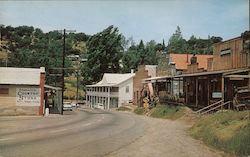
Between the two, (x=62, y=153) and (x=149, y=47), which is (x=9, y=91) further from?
(x=149, y=47)

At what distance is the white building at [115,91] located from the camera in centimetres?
7450

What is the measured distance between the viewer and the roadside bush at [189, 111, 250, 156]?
15633mm

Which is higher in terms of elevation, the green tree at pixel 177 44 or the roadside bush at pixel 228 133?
the green tree at pixel 177 44

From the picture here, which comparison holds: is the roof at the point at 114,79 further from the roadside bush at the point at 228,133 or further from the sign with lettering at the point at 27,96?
the roadside bush at the point at 228,133

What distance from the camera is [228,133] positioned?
17.8 metres

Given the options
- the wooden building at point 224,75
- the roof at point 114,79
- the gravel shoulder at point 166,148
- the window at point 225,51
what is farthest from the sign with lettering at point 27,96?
the roof at point 114,79

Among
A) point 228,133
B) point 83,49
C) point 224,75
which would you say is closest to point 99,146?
point 228,133

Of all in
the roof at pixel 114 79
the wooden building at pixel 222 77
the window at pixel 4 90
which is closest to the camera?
the wooden building at pixel 222 77

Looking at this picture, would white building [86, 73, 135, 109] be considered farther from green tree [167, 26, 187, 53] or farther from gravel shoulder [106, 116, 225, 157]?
gravel shoulder [106, 116, 225, 157]

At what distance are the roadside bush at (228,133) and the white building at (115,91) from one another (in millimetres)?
50847

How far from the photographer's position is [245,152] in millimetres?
14891

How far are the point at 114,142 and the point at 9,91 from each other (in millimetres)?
23317

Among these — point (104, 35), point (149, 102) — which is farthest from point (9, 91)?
point (104, 35)

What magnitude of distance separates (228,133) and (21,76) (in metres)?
26.9
